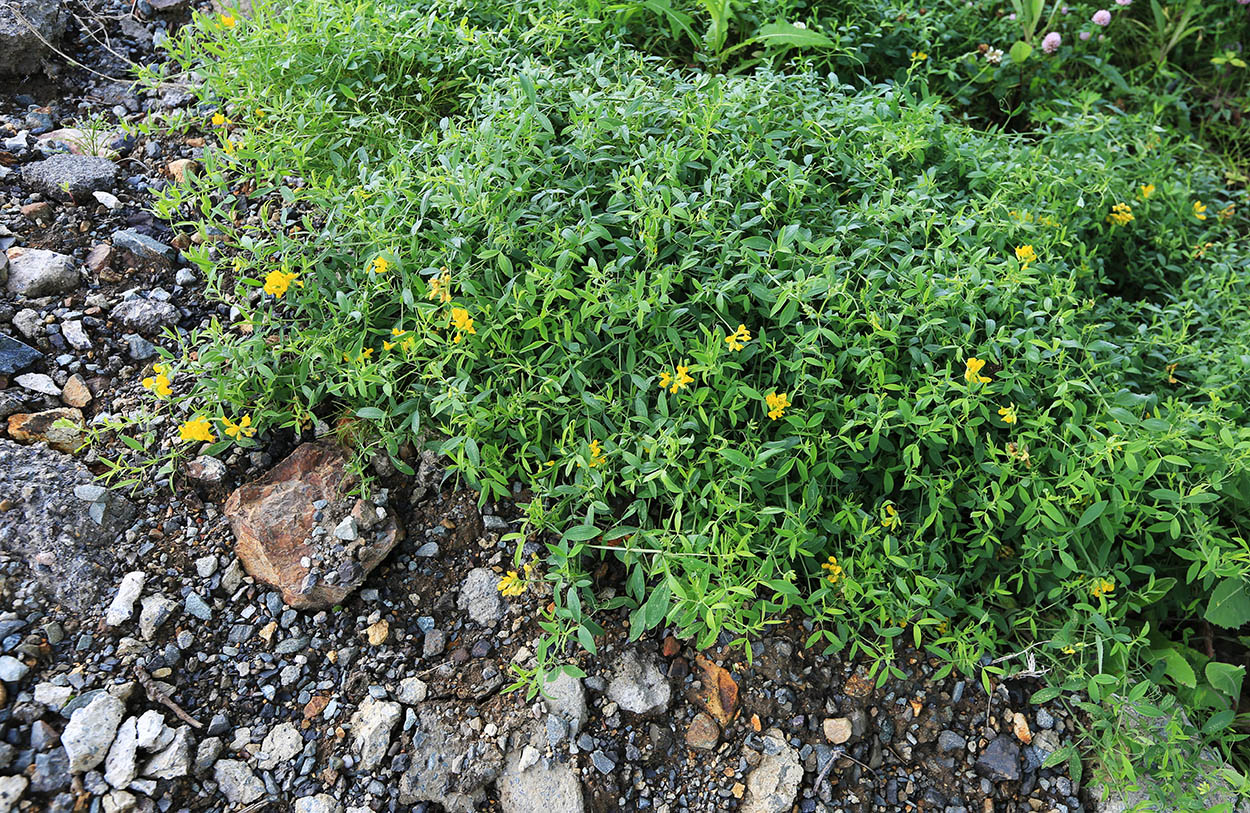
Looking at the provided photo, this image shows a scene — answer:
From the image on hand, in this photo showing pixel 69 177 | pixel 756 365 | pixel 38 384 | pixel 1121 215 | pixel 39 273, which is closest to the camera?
pixel 756 365

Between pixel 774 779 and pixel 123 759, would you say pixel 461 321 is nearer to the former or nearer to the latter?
pixel 123 759

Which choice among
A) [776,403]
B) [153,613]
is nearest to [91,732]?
[153,613]

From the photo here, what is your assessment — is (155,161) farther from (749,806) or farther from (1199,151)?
(1199,151)

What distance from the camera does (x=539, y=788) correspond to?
7.32ft

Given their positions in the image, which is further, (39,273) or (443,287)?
(39,273)

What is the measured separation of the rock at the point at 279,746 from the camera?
2227mm

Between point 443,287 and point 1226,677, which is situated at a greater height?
point 443,287

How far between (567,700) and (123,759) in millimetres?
1093

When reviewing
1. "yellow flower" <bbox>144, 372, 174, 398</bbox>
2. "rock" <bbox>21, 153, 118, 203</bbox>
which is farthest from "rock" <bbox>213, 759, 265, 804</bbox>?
"rock" <bbox>21, 153, 118, 203</bbox>

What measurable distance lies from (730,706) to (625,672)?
304mm

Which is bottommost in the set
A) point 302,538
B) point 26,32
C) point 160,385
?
point 302,538

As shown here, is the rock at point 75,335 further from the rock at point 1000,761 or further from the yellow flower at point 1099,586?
the yellow flower at point 1099,586

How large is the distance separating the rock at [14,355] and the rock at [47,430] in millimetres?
171

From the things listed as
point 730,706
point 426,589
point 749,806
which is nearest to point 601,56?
point 426,589
